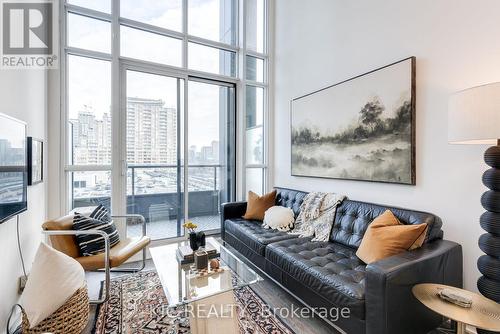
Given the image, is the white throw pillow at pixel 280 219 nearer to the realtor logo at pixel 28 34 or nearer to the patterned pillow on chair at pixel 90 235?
the patterned pillow on chair at pixel 90 235

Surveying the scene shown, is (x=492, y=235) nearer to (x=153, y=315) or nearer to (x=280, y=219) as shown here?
(x=280, y=219)

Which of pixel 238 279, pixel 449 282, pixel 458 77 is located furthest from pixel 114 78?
pixel 449 282

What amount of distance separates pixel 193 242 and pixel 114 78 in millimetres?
2267

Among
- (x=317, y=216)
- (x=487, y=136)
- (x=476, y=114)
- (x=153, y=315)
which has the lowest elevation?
(x=153, y=315)

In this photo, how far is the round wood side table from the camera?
1140 millimetres

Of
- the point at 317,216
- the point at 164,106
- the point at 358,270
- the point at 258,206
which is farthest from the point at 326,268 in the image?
the point at 164,106

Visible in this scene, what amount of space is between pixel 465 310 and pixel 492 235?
52 centimetres

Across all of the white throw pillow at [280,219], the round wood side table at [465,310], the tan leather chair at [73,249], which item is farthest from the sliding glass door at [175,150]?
the round wood side table at [465,310]

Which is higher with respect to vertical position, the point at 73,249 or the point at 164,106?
the point at 164,106

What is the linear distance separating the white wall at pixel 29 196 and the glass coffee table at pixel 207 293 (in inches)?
38.2

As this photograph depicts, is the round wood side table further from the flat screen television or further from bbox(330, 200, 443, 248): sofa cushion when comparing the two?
the flat screen television

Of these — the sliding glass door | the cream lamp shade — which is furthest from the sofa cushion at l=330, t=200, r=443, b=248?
the sliding glass door

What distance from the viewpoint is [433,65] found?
2.03 m

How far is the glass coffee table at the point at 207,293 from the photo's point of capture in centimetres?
158
